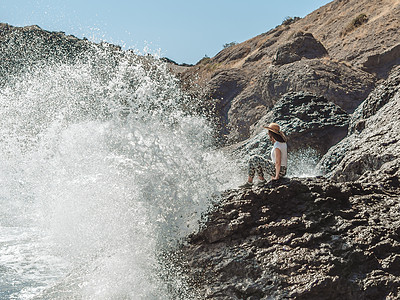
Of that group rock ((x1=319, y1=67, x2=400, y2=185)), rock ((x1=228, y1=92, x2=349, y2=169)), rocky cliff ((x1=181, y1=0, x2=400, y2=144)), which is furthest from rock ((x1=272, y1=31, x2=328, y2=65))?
rock ((x1=319, y1=67, x2=400, y2=185))

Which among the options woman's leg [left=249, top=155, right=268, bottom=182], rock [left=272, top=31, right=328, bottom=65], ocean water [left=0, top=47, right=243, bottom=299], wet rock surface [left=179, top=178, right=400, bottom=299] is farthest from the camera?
rock [left=272, top=31, right=328, bottom=65]

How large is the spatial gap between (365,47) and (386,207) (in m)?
16.4

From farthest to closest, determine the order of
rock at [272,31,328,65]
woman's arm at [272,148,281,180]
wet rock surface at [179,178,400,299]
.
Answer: rock at [272,31,328,65]
woman's arm at [272,148,281,180]
wet rock surface at [179,178,400,299]

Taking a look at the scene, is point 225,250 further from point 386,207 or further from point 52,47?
point 52,47

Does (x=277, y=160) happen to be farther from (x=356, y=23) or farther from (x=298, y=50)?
(x=356, y=23)

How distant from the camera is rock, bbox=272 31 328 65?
656 inches

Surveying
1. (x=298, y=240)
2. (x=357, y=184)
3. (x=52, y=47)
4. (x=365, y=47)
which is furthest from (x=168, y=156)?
(x=52, y=47)

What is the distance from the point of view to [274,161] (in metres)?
4.89

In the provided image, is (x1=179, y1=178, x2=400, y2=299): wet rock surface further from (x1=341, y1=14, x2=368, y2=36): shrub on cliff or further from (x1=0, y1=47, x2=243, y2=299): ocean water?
(x1=341, y1=14, x2=368, y2=36): shrub on cliff

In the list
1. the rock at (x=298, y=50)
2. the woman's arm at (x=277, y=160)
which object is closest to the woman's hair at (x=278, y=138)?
the woman's arm at (x=277, y=160)

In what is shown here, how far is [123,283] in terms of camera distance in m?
4.12

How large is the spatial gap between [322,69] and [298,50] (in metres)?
2.74

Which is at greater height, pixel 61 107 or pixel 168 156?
pixel 61 107

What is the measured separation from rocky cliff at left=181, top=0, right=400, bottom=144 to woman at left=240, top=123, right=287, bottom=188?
30.3 ft
